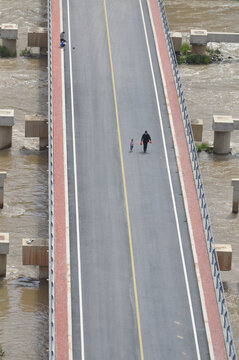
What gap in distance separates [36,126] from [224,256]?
52.1 ft

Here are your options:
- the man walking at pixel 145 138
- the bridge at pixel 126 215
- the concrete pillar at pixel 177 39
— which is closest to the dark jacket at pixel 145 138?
the man walking at pixel 145 138

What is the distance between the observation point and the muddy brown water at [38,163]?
2144 inches

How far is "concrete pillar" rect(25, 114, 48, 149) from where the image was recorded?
2606 inches

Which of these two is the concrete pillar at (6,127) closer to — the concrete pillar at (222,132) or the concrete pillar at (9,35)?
the concrete pillar at (222,132)

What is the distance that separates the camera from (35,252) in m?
54.7

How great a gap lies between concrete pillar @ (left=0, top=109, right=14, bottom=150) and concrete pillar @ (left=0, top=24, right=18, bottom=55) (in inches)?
526

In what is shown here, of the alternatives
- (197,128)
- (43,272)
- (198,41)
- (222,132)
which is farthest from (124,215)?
(198,41)

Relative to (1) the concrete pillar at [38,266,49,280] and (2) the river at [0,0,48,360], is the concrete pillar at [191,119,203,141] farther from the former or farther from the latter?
(1) the concrete pillar at [38,266,49,280]

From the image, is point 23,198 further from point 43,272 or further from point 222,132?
point 222,132

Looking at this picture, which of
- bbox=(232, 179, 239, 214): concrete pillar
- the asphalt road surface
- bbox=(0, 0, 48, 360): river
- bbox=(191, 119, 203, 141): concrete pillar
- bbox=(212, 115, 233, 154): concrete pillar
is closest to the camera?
the asphalt road surface

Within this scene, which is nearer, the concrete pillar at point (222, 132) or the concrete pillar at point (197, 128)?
the concrete pillar at point (197, 128)

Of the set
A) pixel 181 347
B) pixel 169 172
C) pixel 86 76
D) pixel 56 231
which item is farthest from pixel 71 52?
pixel 181 347

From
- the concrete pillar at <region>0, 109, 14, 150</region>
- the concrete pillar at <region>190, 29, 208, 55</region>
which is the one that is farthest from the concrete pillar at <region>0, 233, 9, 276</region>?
the concrete pillar at <region>190, 29, 208, 55</region>

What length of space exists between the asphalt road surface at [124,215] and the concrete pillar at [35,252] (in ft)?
4.36
